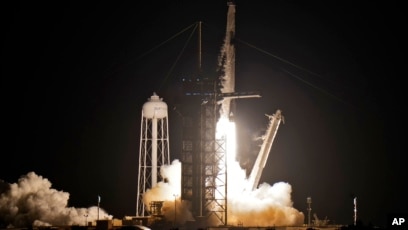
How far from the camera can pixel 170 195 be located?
302 ft

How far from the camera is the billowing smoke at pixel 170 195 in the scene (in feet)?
290

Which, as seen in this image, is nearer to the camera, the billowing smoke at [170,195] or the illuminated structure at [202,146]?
the illuminated structure at [202,146]

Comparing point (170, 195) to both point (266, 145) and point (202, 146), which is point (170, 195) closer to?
point (202, 146)

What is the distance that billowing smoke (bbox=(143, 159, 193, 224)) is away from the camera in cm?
8831

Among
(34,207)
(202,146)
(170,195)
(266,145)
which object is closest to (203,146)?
(202,146)

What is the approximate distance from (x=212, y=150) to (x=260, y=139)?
18.9ft

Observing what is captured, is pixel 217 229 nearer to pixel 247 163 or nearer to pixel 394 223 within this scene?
pixel 247 163

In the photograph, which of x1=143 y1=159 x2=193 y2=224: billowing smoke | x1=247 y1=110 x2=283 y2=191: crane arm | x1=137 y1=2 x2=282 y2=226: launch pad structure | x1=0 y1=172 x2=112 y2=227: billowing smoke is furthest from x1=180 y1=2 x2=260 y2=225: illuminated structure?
x1=0 y1=172 x2=112 y2=227: billowing smoke

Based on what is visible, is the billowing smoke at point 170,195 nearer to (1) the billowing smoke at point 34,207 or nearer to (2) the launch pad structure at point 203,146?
(2) the launch pad structure at point 203,146

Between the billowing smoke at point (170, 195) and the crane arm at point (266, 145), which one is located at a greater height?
the crane arm at point (266, 145)

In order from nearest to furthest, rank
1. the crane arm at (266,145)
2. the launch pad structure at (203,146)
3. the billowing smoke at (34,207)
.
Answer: the launch pad structure at (203,146) < the crane arm at (266,145) < the billowing smoke at (34,207)

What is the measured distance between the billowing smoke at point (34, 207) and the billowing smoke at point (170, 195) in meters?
5.44

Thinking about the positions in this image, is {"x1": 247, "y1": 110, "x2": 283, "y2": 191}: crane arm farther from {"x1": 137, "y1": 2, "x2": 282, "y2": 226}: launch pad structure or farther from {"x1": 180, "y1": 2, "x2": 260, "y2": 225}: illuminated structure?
{"x1": 180, "y1": 2, "x2": 260, "y2": 225}: illuminated structure

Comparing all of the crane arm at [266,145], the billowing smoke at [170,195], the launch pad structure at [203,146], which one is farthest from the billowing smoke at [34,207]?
the crane arm at [266,145]
